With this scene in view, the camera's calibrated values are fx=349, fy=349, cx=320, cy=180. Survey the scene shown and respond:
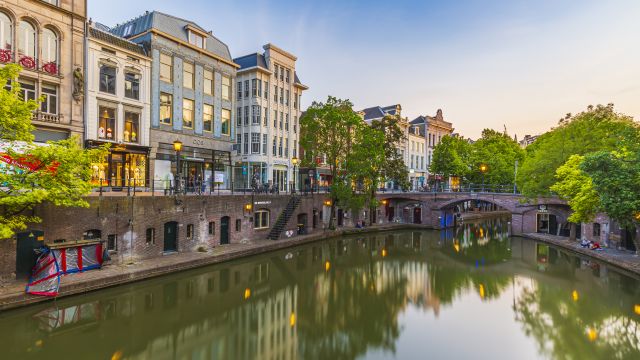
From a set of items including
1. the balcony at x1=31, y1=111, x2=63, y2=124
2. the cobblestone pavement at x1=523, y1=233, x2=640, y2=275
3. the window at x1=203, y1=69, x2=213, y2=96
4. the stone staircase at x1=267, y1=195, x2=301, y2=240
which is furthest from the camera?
the window at x1=203, y1=69, x2=213, y2=96

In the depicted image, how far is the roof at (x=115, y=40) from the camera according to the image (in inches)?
897

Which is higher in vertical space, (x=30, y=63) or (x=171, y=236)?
(x=30, y=63)

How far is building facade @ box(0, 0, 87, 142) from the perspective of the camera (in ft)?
63.5

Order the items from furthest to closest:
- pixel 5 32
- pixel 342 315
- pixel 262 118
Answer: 1. pixel 262 118
2. pixel 5 32
3. pixel 342 315

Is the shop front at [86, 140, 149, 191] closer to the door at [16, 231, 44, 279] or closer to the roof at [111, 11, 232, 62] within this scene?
the door at [16, 231, 44, 279]

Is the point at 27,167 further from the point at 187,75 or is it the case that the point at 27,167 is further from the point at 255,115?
the point at 255,115

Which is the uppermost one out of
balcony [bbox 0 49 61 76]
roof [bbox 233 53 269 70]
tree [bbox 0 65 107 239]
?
roof [bbox 233 53 269 70]

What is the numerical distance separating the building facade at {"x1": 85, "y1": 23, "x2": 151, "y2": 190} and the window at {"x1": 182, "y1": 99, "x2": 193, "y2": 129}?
3.11 metres

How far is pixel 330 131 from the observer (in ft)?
110

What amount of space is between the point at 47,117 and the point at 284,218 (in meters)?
17.8

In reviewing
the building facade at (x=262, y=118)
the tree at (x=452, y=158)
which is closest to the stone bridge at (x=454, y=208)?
the tree at (x=452, y=158)

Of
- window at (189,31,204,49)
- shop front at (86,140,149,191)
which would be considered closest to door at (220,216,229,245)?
shop front at (86,140,149,191)

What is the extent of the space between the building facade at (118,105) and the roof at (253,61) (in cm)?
1395

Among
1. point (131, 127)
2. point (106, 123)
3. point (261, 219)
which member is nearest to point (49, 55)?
point (106, 123)
